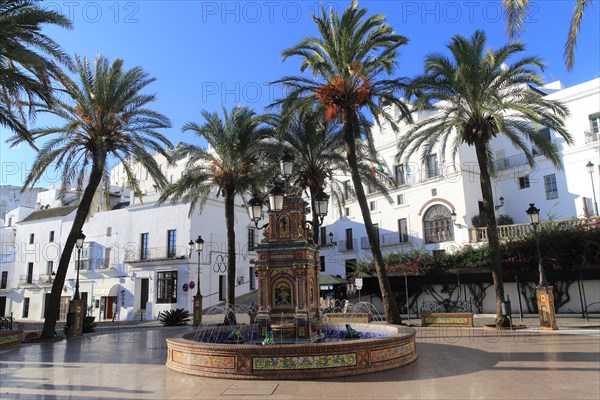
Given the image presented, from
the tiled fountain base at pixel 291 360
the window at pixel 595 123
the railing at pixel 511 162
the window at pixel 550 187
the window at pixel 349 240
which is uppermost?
the window at pixel 595 123

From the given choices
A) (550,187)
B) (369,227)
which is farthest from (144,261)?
(550,187)

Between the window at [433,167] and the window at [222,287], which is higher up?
the window at [433,167]

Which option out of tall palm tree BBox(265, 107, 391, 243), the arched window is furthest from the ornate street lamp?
the arched window

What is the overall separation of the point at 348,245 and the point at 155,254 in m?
15.7

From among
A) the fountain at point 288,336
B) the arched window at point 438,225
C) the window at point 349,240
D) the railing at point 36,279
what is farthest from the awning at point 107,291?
the fountain at point 288,336

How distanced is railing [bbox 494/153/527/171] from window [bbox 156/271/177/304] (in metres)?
24.9

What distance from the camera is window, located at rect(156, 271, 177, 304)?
107 feet

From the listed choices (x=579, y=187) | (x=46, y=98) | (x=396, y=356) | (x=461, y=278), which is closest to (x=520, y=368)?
(x=396, y=356)

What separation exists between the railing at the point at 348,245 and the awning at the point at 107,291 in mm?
18292

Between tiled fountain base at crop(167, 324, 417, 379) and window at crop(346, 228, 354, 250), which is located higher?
window at crop(346, 228, 354, 250)

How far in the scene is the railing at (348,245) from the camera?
124ft

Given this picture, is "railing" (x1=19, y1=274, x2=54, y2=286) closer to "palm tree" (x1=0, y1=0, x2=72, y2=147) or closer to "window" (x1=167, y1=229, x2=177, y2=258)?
"window" (x1=167, y1=229, x2=177, y2=258)

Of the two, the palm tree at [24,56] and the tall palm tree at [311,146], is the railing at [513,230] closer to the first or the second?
the tall palm tree at [311,146]

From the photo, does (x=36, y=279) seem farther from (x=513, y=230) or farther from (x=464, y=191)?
(x=513, y=230)
